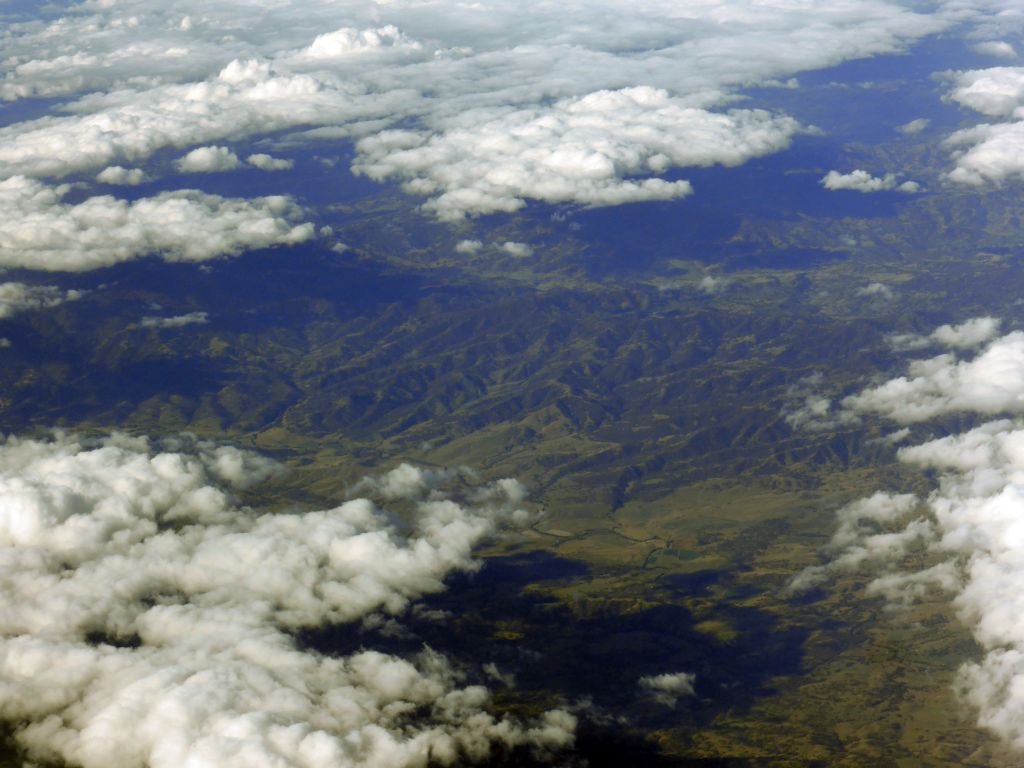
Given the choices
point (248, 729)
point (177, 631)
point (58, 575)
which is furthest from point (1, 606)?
point (248, 729)

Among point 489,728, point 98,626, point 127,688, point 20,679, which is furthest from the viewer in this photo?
point 489,728

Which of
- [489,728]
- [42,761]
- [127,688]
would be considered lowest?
[489,728]

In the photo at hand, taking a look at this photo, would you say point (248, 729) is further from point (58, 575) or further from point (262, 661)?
point (58, 575)

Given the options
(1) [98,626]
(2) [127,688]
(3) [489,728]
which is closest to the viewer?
(2) [127,688]

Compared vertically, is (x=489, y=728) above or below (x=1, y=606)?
below

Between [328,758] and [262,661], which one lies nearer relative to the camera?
[328,758]

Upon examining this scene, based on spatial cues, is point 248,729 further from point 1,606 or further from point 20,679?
point 1,606

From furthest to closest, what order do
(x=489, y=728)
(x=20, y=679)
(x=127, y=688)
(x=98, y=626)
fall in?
(x=489, y=728)
(x=98, y=626)
(x=20, y=679)
(x=127, y=688)

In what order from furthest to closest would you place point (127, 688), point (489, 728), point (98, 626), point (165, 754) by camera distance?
point (489, 728)
point (98, 626)
point (127, 688)
point (165, 754)

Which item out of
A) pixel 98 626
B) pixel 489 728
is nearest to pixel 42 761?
pixel 98 626
